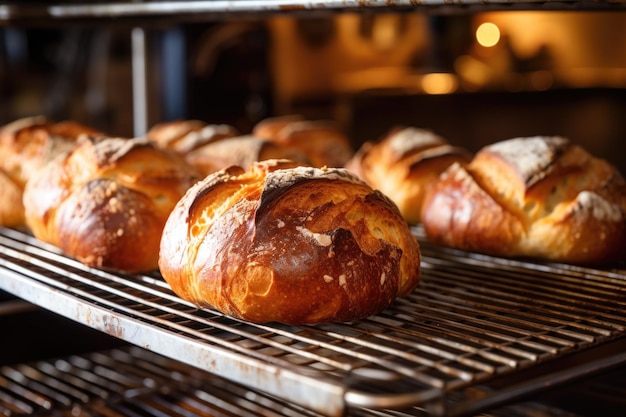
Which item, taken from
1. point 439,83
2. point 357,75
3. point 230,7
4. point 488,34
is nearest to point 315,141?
point 230,7

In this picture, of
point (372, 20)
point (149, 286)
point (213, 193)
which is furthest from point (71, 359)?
point (372, 20)

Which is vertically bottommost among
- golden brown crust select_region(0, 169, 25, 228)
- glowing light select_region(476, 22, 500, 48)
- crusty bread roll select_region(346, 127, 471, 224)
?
golden brown crust select_region(0, 169, 25, 228)

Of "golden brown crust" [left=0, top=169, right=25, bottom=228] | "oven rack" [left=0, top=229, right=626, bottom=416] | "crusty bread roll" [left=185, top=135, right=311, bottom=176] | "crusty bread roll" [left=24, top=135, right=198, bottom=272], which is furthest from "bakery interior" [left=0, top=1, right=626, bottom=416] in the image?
"crusty bread roll" [left=185, top=135, right=311, bottom=176]

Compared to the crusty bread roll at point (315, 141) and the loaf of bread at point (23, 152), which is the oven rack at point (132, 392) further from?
the crusty bread roll at point (315, 141)

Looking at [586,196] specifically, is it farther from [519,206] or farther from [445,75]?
[445,75]

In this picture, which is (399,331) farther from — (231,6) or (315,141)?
(315,141)

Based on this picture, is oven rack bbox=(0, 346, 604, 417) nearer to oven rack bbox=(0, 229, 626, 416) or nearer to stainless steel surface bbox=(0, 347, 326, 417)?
stainless steel surface bbox=(0, 347, 326, 417)

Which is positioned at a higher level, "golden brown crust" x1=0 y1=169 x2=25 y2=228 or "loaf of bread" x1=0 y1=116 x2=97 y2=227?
"loaf of bread" x1=0 y1=116 x2=97 y2=227

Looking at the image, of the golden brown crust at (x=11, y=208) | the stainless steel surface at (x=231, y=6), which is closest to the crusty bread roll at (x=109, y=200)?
the golden brown crust at (x=11, y=208)
